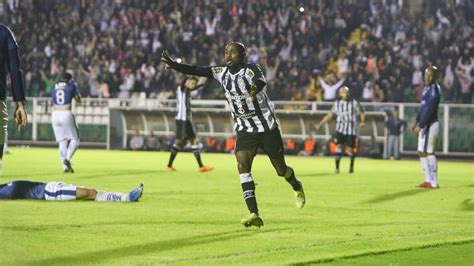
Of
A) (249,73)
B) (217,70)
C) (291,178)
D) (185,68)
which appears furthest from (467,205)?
Answer: (185,68)

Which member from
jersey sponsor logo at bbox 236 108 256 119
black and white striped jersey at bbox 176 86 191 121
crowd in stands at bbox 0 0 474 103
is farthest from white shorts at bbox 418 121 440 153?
crowd in stands at bbox 0 0 474 103

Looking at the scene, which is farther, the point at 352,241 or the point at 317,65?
the point at 317,65

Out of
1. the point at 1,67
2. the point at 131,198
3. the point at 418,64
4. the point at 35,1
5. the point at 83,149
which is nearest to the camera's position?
the point at 1,67

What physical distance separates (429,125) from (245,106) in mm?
8867

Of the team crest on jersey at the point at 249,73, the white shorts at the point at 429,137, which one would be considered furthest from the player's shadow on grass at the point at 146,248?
the white shorts at the point at 429,137

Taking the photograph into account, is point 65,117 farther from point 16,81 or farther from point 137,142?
point 137,142

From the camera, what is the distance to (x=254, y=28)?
4153 cm

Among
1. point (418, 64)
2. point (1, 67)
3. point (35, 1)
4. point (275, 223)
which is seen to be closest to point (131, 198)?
point (275, 223)

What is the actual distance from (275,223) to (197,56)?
28.8m

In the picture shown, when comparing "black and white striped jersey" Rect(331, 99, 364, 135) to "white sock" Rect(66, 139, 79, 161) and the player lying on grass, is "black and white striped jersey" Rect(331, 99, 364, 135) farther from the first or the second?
the player lying on grass

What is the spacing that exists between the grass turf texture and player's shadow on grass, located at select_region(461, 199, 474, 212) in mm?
31

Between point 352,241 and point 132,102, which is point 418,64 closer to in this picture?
point 132,102

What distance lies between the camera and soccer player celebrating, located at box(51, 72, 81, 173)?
983 inches

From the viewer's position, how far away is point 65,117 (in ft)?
82.8
